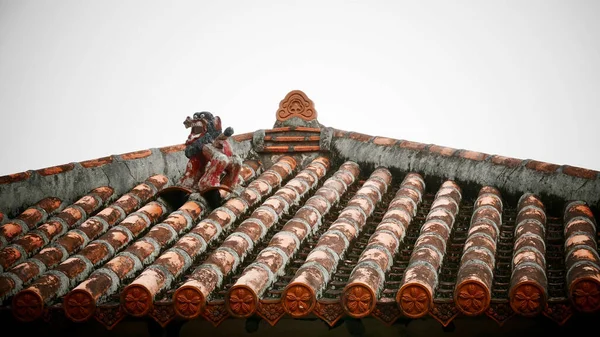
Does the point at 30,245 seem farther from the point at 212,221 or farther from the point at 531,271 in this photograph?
the point at 531,271

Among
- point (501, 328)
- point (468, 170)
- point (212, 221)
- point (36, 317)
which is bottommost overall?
point (36, 317)

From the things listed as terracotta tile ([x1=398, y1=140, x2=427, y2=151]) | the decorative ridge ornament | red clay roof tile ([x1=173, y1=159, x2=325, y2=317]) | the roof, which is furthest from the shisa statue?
terracotta tile ([x1=398, y1=140, x2=427, y2=151])

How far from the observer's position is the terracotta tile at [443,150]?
11438 mm

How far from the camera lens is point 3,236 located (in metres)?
9.45

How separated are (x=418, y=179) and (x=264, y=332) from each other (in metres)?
4.14

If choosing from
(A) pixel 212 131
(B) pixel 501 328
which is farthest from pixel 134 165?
(B) pixel 501 328

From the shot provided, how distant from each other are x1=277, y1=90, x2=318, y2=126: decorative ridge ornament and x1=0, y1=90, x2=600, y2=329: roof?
0.02 meters

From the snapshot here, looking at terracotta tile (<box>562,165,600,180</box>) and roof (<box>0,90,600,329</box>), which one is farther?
terracotta tile (<box>562,165,600,180</box>)

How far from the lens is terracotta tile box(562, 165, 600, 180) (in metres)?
9.82

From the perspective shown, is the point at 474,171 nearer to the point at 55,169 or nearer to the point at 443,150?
the point at 443,150

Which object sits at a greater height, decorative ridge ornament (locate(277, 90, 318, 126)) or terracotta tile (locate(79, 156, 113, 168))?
decorative ridge ornament (locate(277, 90, 318, 126))

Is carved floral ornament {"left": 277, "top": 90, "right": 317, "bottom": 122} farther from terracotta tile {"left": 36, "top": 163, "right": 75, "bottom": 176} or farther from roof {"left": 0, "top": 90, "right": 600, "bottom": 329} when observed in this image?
terracotta tile {"left": 36, "top": 163, "right": 75, "bottom": 176}

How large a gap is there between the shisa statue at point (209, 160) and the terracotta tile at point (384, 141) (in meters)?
2.84

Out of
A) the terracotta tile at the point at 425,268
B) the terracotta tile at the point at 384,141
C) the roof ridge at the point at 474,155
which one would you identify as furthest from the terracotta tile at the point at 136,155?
the terracotta tile at the point at 425,268
